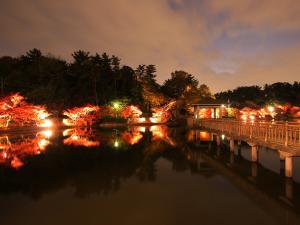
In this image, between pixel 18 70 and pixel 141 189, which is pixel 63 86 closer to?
pixel 18 70

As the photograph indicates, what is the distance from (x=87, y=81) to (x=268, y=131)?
128ft

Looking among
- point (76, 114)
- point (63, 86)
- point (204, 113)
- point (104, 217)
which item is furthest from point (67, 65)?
point (104, 217)

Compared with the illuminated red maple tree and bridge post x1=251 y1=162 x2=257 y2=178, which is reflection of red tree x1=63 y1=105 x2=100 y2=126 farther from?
bridge post x1=251 y1=162 x2=257 y2=178

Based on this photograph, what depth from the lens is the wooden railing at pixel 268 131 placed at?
28.4ft

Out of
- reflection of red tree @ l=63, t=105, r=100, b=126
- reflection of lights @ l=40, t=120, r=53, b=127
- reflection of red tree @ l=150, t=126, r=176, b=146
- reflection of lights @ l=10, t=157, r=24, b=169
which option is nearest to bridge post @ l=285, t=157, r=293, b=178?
reflection of red tree @ l=150, t=126, r=176, b=146

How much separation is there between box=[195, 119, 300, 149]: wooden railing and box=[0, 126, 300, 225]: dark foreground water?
1.47 metres

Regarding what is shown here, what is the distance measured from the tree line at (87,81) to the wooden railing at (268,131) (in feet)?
81.5

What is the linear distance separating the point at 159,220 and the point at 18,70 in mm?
46039

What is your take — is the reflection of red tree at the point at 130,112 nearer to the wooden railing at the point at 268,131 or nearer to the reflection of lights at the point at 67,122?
the reflection of lights at the point at 67,122

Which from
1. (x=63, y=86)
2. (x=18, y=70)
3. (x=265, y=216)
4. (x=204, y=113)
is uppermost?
(x=18, y=70)

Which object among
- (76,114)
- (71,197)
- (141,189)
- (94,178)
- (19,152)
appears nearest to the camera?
(71,197)

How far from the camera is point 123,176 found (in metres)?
10.1

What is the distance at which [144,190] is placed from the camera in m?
8.48

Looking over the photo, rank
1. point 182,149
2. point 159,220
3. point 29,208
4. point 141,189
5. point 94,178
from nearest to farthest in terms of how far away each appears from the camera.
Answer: point 159,220 < point 29,208 < point 141,189 < point 94,178 < point 182,149
